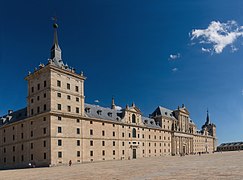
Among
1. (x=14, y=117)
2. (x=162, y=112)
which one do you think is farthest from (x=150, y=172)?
(x=162, y=112)

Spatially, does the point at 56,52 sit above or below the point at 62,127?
above

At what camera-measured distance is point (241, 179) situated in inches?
644

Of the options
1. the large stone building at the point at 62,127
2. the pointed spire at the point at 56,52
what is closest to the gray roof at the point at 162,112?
the large stone building at the point at 62,127

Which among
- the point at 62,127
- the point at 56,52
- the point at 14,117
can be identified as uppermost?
the point at 56,52

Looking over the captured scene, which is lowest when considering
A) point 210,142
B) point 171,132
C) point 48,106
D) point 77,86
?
point 210,142

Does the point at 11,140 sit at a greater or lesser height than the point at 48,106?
lesser

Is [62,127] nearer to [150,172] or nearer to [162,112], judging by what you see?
[150,172]

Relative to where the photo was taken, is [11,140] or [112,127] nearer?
[11,140]

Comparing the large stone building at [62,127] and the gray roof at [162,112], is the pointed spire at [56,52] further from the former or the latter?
the gray roof at [162,112]

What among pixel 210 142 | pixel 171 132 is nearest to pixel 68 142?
pixel 171 132

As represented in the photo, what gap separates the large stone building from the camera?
50.3m

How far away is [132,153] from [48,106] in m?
32.4

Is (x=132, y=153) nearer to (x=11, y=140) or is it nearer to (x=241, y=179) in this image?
(x=11, y=140)

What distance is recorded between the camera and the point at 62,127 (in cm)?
5144
